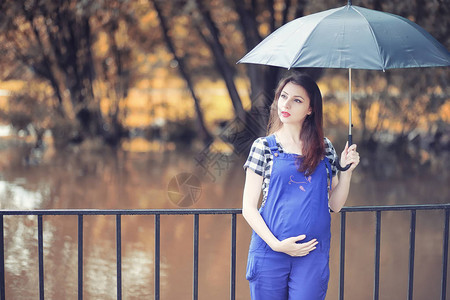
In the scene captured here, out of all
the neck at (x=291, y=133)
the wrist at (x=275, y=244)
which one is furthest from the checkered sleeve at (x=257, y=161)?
the wrist at (x=275, y=244)

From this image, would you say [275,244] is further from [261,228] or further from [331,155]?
[331,155]

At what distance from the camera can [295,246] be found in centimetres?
265

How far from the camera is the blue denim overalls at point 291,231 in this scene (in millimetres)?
2688

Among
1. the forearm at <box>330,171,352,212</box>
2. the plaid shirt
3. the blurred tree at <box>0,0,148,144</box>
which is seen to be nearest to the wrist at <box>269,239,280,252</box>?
the plaid shirt

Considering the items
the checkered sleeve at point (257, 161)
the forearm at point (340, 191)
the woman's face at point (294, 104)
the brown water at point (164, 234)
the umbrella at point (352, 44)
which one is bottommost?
the brown water at point (164, 234)

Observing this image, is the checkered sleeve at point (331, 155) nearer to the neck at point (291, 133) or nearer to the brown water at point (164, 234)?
the neck at point (291, 133)

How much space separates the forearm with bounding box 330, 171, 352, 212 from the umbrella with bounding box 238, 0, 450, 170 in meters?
0.05

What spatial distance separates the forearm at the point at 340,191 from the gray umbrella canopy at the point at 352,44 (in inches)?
20.7

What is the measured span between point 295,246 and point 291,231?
8 cm

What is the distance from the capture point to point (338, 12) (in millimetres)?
3146

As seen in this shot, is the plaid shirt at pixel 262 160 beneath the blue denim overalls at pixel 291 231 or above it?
above

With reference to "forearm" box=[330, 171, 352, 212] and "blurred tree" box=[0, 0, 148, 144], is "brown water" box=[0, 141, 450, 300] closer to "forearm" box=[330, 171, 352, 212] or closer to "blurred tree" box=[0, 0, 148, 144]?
"forearm" box=[330, 171, 352, 212]

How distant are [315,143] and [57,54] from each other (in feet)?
62.1

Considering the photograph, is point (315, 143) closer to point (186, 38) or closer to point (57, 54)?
point (57, 54)
